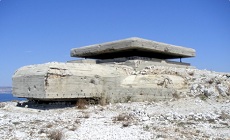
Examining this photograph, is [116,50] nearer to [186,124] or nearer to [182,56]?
[182,56]

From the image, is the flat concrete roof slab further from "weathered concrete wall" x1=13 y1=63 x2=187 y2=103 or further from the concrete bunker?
"weathered concrete wall" x1=13 y1=63 x2=187 y2=103

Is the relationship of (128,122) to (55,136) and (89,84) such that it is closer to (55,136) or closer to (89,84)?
(55,136)

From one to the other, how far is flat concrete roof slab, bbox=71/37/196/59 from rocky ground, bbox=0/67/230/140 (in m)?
2.59

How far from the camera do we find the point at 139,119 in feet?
24.0

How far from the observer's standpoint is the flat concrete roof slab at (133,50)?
39.3 feet

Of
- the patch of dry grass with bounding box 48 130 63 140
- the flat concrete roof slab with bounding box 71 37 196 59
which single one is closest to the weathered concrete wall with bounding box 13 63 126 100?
the flat concrete roof slab with bounding box 71 37 196 59

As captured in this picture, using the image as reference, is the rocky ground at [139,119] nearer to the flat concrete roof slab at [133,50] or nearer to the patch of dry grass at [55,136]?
the patch of dry grass at [55,136]

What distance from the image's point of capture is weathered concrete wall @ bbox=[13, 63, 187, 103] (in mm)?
9352

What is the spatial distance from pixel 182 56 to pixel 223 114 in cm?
786

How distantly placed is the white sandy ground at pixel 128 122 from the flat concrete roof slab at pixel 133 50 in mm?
3296

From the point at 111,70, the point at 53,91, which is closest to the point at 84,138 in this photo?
the point at 53,91

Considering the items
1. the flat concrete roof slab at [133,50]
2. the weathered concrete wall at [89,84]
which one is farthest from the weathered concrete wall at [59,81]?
→ the flat concrete roof slab at [133,50]

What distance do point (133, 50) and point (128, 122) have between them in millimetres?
5935

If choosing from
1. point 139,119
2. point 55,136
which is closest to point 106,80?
point 139,119
